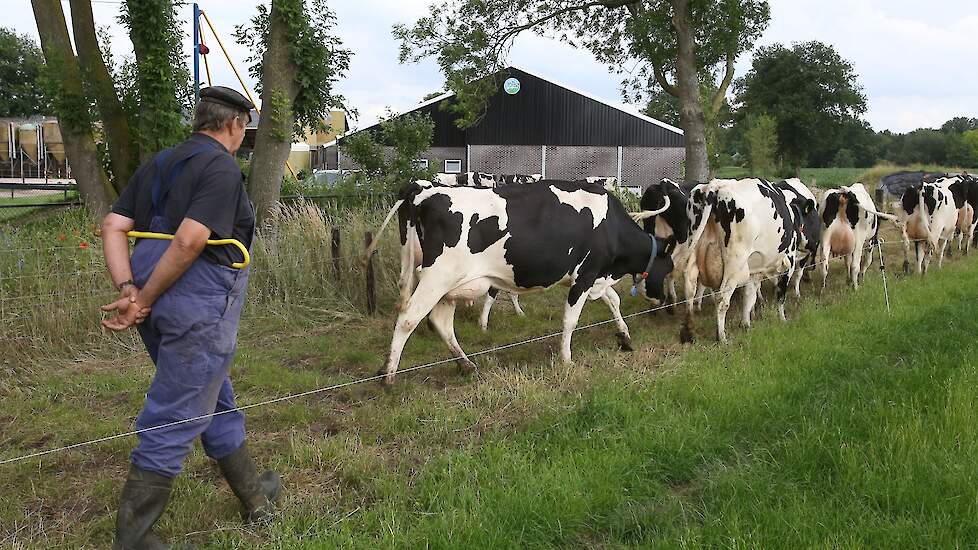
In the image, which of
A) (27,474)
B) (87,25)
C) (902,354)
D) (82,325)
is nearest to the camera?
(27,474)

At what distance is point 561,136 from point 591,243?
85.9 feet

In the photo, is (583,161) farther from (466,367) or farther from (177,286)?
(177,286)

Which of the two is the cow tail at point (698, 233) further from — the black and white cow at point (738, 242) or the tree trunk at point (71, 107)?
the tree trunk at point (71, 107)

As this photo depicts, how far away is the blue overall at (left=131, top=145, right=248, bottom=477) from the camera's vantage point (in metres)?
3.19

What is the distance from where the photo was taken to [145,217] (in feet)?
10.8

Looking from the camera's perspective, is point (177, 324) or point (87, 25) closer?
point (177, 324)

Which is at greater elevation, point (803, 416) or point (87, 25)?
point (87, 25)

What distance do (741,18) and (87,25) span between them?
603 inches

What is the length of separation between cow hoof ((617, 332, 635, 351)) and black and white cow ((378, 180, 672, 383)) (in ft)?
0.03

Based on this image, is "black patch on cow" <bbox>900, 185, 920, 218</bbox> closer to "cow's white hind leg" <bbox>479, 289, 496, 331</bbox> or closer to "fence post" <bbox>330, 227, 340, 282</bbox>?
"cow's white hind leg" <bbox>479, 289, 496, 331</bbox>

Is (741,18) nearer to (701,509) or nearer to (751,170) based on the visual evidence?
(701,509)

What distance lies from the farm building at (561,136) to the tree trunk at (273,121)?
71.3ft

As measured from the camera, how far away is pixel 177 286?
3.20 meters

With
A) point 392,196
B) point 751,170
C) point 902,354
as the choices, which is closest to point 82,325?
point 392,196
